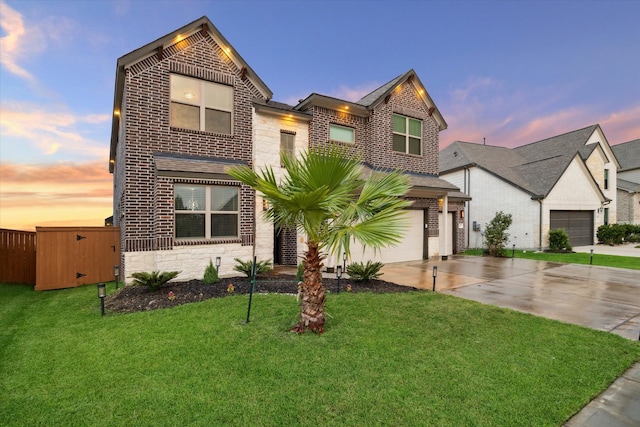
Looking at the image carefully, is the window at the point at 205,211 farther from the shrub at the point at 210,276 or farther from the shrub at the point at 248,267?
the shrub at the point at 210,276

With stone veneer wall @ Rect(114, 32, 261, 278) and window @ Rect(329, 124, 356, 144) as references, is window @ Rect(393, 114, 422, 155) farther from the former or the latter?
stone veneer wall @ Rect(114, 32, 261, 278)

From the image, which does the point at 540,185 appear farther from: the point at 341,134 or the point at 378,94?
the point at 341,134

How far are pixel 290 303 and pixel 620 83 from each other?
84.5ft

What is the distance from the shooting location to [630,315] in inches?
235

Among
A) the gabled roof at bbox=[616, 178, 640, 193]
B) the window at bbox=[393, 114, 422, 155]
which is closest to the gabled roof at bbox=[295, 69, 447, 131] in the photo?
the window at bbox=[393, 114, 422, 155]

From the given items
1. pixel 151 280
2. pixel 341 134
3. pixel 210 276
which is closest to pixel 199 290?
pixel 210 276

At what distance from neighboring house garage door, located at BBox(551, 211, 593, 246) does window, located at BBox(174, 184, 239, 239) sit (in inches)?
804

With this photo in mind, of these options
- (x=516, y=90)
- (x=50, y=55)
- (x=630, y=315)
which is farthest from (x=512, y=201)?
(x=50, y=55)

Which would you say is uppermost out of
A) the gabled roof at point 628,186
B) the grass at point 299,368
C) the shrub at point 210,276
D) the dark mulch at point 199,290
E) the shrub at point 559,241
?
the gabled roof at point 628,186

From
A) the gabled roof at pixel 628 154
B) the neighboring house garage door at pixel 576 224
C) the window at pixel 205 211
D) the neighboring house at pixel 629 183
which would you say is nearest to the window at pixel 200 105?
the window at pixel 205 211

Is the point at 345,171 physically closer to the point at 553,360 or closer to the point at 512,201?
the point at 553,360

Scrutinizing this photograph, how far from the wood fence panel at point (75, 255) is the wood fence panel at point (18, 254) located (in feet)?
5.07

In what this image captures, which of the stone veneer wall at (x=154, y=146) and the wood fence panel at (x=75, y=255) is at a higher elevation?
the stone veneer wall at (x=154, y=146)

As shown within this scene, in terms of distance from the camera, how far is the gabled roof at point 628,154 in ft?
95.7
